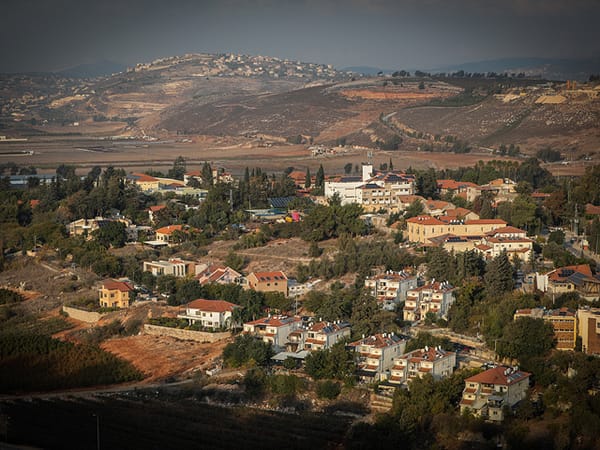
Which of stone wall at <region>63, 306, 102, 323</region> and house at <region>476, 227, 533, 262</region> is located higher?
house at <region>476, 227, 533, 262</region>

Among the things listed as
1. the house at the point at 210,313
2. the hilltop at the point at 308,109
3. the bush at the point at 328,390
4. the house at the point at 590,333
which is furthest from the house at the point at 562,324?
the hilltop at the point at 308,109

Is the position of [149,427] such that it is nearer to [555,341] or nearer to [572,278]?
[555,341]

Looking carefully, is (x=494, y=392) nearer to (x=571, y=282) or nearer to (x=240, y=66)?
(x=571, y=282)

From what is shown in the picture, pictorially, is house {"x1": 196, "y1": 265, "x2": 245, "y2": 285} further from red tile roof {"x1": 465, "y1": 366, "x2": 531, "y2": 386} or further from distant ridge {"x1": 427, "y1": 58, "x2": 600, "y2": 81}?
distant ridge {"x1": 427, "y1": 58, "x2": 600, "y2": 81}

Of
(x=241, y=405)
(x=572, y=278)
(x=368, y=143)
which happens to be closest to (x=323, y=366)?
(x=241, y=405)

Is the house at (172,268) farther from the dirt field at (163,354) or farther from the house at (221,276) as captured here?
the dirt field at (163,354)

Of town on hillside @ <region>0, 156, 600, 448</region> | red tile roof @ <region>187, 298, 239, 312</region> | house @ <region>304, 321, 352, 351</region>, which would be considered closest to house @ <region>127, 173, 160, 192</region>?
town on hillside @ <region>0, 156, 600, 448</region>
